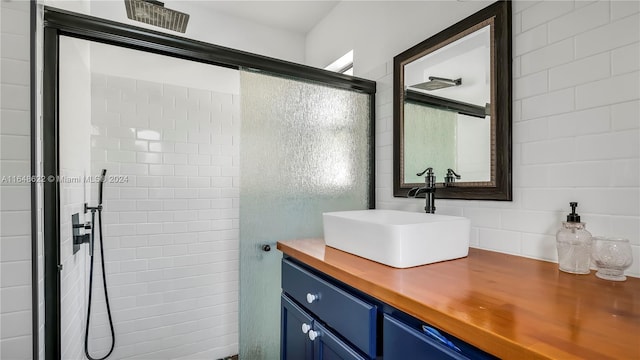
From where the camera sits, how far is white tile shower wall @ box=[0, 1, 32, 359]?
1.02m

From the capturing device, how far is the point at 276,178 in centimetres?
164

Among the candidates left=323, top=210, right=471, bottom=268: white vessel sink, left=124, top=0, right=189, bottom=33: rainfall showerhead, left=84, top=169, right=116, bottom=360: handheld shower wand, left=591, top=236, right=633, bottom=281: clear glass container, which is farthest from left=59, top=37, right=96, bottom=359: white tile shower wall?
left=591, top=236, right=633, bottom=281: clear glass container

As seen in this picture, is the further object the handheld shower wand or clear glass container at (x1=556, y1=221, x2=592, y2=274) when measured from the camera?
the handheld shower wand

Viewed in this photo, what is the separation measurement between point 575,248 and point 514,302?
43 centimetres

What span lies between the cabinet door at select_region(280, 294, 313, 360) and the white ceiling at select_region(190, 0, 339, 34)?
208 cm

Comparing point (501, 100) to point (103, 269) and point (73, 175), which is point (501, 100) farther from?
point (103, 269)

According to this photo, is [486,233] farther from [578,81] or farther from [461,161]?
[578,81]

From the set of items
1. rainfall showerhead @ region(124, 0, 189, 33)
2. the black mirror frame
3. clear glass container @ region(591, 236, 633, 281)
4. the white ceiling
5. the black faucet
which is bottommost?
clear glass container @ region(591, 236, 633, 281)

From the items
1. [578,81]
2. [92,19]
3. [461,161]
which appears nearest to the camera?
[578,81]

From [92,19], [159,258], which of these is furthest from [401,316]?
[159,258]

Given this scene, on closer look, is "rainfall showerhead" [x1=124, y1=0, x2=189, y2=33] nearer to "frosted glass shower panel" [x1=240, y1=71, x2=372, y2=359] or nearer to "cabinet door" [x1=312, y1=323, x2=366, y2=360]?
"frosted glass shower panel" [x1=240, y1=71, x2=372, y2=359]

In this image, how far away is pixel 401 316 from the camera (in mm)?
799

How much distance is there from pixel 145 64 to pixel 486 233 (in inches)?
89.9

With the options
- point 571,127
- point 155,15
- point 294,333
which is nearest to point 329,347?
point 294,333
